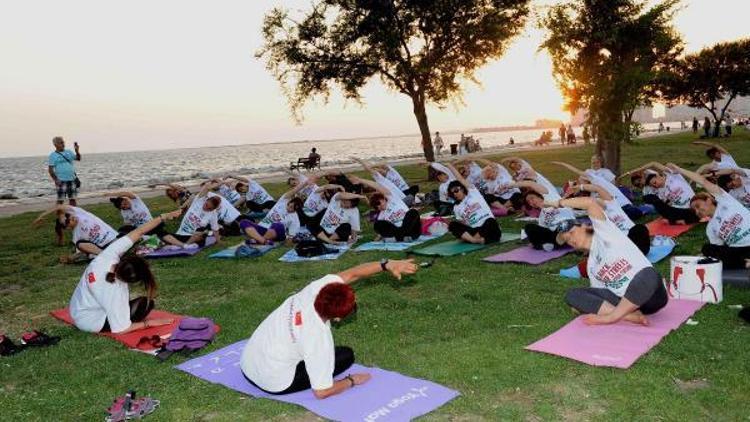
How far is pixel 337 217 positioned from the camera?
12.5 m

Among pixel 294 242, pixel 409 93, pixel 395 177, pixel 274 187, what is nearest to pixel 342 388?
pixel 294 242

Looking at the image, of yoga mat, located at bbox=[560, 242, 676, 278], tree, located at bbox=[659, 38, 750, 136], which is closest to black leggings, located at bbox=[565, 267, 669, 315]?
yoga mat, located at bbox=[560, 242, 676, 278]

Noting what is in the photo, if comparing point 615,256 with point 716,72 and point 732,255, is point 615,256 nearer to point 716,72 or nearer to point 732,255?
point 732,255

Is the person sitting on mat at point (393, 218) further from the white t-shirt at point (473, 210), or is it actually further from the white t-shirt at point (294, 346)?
the white t-shirt at point (294, 346)

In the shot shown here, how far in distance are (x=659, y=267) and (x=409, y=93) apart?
604 inches

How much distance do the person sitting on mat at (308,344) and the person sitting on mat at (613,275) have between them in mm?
2244

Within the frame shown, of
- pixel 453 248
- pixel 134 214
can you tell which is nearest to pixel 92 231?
pixel 134 214

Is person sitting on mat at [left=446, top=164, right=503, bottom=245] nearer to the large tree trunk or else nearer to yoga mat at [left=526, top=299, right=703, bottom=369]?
yoga mat at [left=526, top=299, right=703, bottom=369]

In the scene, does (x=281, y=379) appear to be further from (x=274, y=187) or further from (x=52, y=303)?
(x=274, y=187)

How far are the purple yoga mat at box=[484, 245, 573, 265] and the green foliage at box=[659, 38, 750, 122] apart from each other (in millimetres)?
41651

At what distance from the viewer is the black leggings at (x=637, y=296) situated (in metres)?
5.96

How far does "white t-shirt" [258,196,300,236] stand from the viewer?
13062 millimetres

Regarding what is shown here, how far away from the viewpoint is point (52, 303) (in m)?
9.08

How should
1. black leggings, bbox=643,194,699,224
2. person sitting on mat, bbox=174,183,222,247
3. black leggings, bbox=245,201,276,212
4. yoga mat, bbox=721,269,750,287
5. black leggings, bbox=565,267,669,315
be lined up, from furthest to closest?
black leggings, bbox=245,201,276,212 < person sitting on mat, bbox=174,183,222,247 < black leggings, bbox=643,194,699,224 < yoga mat, bbox=721,269,750,287 < black leggings, bbox=565,267,669,315
